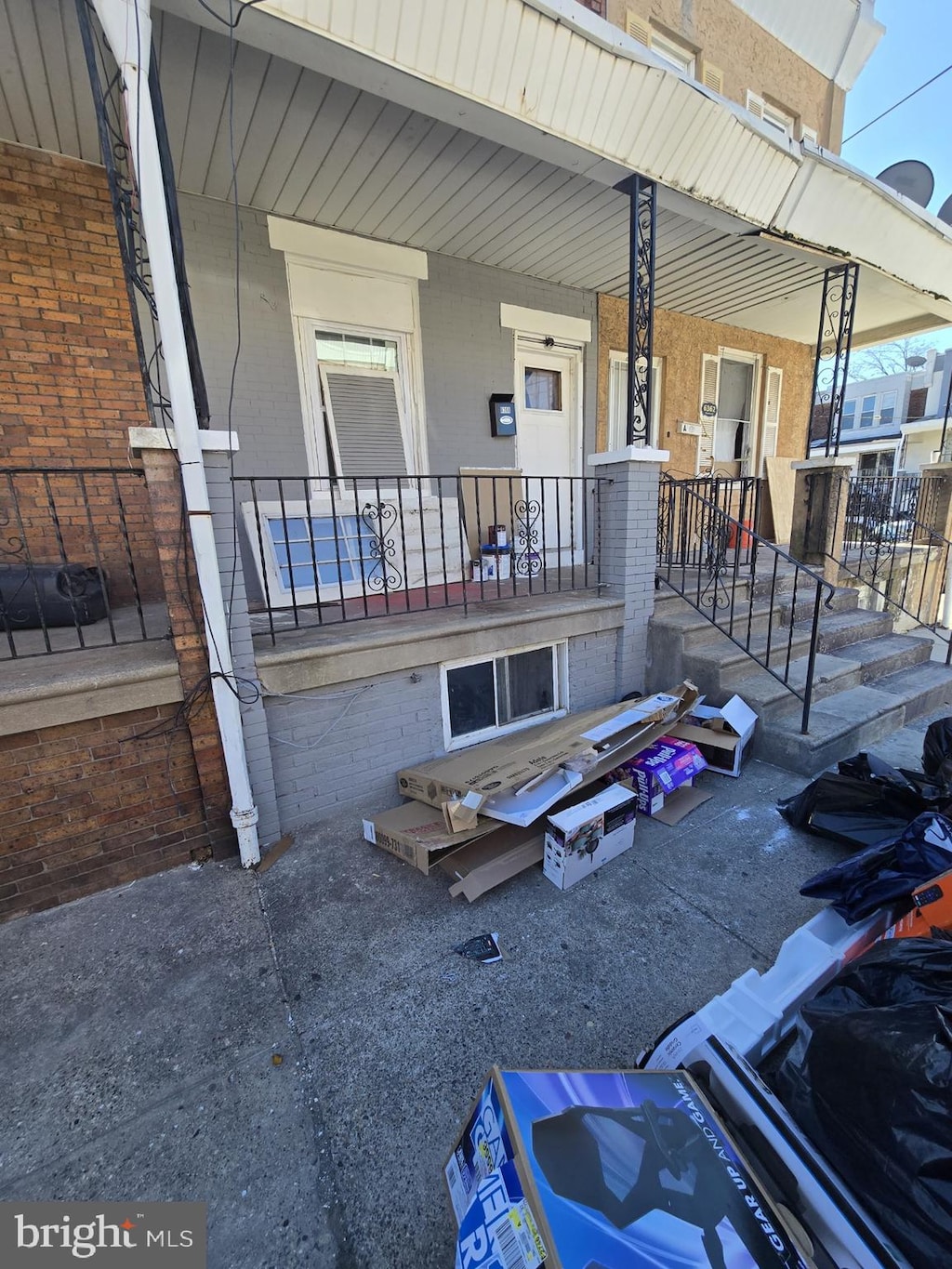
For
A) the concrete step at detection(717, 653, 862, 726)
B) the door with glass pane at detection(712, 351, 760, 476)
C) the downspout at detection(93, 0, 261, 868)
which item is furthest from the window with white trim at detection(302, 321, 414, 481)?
the door with glass pane at detection(712, 351, 760, 476)

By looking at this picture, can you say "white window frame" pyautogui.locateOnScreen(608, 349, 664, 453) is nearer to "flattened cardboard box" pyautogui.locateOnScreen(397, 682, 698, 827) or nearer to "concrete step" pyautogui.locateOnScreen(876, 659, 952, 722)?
"concrete step" pyautogui.locateOnScreen(876, 659, 952, 722)

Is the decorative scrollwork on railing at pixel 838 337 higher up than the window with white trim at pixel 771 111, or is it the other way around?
the window with white trim at pixel 771 111

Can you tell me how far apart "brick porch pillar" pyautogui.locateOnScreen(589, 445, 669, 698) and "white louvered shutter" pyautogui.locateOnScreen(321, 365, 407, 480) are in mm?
1769

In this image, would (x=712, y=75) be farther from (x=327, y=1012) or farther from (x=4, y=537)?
(x=327, y=1012)

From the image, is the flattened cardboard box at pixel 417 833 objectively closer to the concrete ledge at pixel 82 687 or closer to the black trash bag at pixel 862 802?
the concrete ledge at pixel 82 687

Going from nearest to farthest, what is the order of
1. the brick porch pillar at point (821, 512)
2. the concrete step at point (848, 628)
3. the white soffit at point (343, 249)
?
the white soffit at point (343, 249)
the concrete step at point (848, 628)
the brick porch pillar at point (821, 512)

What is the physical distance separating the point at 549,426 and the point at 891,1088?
17.9ft

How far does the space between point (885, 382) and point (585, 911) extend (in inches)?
1231

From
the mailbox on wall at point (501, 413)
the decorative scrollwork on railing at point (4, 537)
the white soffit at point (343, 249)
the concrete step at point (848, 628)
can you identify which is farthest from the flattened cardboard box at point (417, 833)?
the white soffit at point (343, 249)

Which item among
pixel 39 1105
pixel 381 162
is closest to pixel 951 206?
pixel 381 162

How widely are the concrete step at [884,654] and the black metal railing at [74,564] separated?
16.0 ft

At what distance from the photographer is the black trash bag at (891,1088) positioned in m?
0.97

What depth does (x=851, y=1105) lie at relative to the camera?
111cm

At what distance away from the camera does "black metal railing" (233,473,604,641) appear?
142 inches
